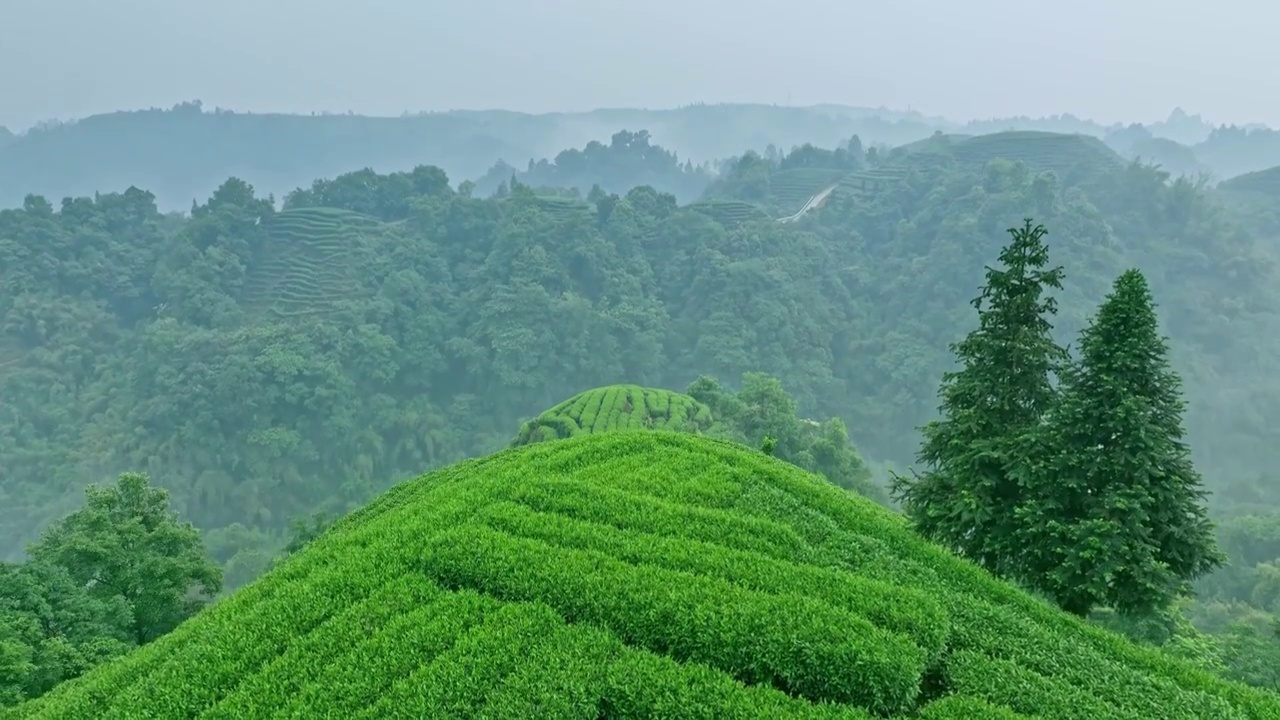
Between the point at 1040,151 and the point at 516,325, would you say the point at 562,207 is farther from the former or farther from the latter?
the point at 1040,151

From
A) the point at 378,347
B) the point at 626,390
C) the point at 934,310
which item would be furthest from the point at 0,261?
the point at 934,310

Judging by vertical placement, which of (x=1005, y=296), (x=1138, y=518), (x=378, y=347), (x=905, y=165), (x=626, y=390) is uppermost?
(x=905, y=165)

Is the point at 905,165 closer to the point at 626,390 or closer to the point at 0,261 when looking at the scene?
the point at 626,390

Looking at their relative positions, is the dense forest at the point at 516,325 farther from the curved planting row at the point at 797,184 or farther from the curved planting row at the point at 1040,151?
the curved planting row at the point at 797,184

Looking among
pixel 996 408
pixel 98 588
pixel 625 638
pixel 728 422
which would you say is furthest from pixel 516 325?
pixel 625 638

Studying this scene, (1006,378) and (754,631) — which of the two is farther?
(1006,378)

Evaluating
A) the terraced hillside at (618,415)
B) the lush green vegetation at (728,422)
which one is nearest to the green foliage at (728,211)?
the lush green vegetation at (728,422)

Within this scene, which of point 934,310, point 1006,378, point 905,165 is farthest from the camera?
point 905,165
